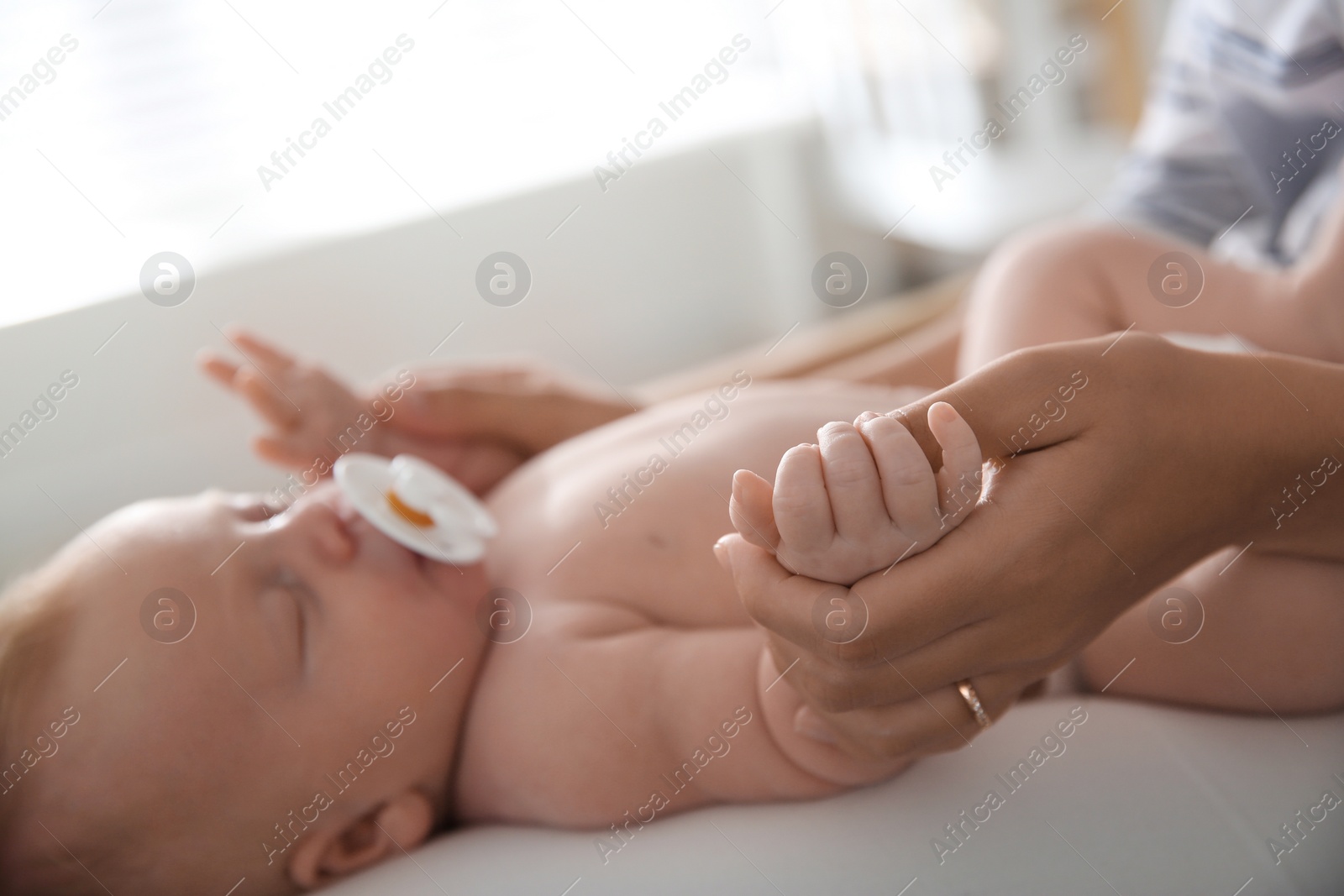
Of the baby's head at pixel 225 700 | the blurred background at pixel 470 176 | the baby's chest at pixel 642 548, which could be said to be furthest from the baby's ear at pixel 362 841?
the blurred background at pixel 470 176

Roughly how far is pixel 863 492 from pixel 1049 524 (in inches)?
4.3

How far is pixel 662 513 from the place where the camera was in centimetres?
77

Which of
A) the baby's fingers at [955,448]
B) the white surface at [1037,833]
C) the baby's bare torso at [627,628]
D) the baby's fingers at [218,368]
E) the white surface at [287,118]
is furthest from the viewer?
the white surface at [287,118]

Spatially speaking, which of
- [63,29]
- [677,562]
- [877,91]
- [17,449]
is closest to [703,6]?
[877,91]

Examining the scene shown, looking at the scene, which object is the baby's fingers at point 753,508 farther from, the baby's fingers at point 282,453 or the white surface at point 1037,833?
the baby's fingers at point 282,453

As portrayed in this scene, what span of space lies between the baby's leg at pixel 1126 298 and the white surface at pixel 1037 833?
1.01ft

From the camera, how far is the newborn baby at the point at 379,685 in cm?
64

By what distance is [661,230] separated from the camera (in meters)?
2.12

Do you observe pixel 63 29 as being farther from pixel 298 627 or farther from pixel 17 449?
pixel 298 627

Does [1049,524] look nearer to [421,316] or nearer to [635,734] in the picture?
[635,734]

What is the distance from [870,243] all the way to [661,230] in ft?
1.76

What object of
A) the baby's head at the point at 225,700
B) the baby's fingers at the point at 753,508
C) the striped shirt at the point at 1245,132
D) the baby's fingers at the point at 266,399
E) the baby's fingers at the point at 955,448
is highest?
the baby's fingers at the point at 266,399

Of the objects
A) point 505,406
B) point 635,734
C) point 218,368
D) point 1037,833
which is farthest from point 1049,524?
point 218,368

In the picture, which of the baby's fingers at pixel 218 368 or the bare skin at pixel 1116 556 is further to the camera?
the baby's fingers at pixel 218 368
